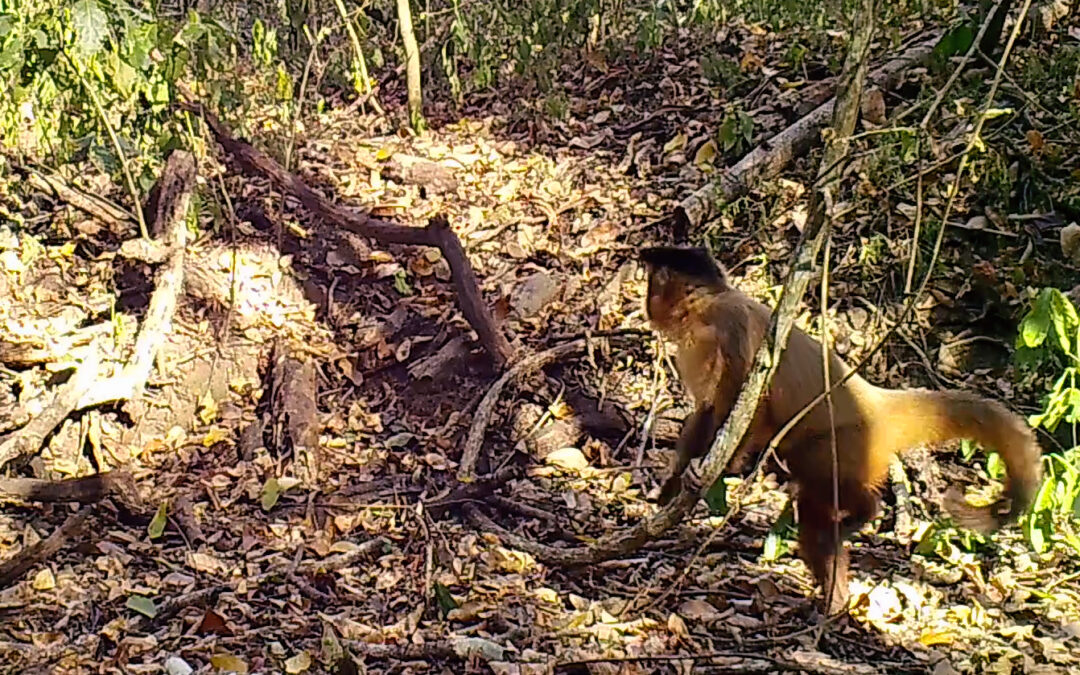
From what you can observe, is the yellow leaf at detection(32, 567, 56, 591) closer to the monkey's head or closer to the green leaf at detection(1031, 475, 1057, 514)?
the monkey's head

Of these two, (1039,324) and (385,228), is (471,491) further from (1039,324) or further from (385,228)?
(1039,324)

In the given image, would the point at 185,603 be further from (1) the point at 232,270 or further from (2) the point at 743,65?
(2) the point at 743,65

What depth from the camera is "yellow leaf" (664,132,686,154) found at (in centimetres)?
707

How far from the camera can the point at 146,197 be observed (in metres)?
6.29

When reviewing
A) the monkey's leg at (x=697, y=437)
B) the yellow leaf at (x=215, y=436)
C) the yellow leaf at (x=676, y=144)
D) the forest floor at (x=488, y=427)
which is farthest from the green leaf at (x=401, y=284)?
the monkey's leg at (x=697, y=437)

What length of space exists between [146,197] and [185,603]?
2922 mm

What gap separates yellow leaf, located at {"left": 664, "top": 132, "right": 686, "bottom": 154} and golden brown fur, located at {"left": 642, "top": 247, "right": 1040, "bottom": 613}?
103 inches

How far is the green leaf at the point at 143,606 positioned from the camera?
159 inches

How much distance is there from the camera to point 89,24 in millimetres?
4500

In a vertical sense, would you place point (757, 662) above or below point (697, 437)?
below

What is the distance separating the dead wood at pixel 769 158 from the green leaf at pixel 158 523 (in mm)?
3017

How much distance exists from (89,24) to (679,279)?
8.30 ft

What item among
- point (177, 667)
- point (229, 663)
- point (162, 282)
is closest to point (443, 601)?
point (229, 663)

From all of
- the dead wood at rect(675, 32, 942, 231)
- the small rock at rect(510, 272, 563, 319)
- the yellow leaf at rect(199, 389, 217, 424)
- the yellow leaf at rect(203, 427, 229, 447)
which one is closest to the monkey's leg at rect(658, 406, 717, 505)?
the small rock at rect(510, 272, 563, 319)
